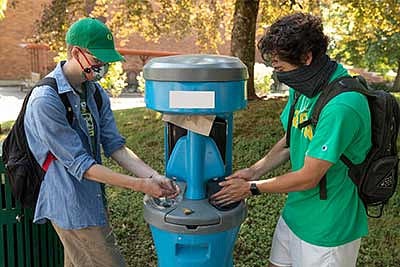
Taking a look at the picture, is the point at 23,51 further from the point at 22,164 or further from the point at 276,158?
the point at 276,158

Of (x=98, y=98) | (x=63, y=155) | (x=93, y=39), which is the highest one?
(x=93, y=39)

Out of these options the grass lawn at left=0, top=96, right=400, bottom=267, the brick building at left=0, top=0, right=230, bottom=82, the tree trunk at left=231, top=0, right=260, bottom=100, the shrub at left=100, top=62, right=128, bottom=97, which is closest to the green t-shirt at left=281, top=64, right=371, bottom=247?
the grass lawn at left=0, top=96, right=400, bottom=267

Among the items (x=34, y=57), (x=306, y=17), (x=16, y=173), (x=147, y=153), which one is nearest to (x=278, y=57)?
(x=306, y=17)

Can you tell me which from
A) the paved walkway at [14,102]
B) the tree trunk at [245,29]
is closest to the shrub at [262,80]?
the paved walkway at [14,102]

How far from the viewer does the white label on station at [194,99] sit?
1.89 metres

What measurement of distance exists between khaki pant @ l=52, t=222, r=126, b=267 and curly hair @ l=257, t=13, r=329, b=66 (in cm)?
113

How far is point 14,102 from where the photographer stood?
1363cm

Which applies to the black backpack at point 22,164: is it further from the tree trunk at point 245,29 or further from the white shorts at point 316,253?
the tree trunk at point 245,29

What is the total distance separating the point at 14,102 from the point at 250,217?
11016mm

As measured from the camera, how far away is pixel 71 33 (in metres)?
2.09

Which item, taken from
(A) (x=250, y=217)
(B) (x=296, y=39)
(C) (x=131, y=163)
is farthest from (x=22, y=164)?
(A) (x=250, y=217)

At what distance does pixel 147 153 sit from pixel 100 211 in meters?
3.81

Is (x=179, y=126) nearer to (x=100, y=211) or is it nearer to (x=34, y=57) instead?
(x=100, y=211)

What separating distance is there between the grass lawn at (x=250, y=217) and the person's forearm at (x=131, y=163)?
153 cm
